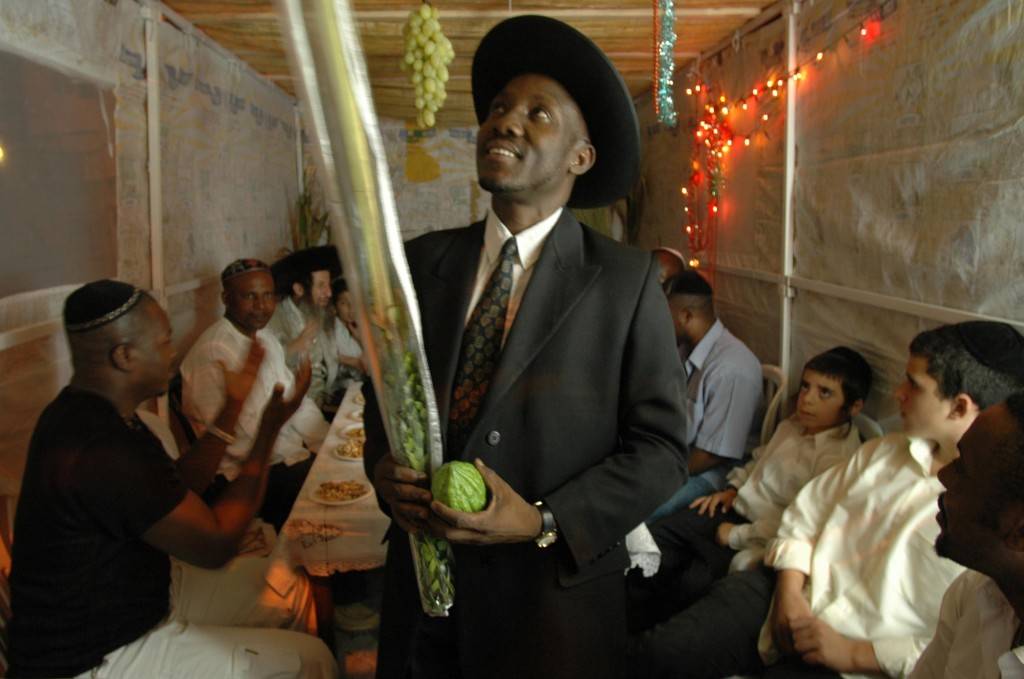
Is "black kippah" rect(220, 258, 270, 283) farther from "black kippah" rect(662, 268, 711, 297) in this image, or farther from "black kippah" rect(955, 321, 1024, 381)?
"black kippah" rect(955, 321, 1024, 381)

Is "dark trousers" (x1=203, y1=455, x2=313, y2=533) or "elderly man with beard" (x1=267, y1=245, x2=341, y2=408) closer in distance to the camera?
"dark trousers" (x1=203, y1=455, x2=313, y2=533)

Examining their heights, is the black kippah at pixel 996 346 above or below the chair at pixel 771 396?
above

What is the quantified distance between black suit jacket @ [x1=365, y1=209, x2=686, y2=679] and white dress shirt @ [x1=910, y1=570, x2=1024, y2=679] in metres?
0.54

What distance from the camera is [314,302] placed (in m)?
4.70

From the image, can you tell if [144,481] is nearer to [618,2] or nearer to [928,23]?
[928,23]

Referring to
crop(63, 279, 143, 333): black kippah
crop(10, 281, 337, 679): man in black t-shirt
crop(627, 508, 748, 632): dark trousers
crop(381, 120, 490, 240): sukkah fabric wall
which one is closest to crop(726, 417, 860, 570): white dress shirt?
crop(627, 508, 748, 632): dark trousers

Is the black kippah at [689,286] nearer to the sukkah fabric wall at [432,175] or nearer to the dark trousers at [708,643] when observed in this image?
the dark trousers at [708,643]

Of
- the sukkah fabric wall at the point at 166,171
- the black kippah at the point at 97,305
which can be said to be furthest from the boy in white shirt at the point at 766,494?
the sukkah fabric wall at the point at 166,171

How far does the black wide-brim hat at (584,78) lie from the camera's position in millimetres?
1311

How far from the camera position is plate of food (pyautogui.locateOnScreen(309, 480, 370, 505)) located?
219 centimetres

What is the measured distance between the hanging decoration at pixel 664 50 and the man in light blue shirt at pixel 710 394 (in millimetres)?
968

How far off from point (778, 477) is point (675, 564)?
525 millimetres

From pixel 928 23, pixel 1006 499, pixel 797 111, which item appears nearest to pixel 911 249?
pixel 928 23

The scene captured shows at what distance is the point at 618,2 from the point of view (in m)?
3.42
